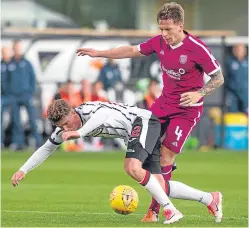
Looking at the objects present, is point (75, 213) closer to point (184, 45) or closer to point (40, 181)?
point (184, 45)

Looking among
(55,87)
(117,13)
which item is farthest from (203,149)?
(117,13)

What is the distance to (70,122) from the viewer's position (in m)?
12.9

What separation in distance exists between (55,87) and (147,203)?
45.1 ft

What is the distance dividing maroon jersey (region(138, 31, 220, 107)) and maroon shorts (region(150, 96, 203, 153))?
0.08 m

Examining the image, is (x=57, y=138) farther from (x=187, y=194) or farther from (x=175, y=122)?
(x=187, y=194)

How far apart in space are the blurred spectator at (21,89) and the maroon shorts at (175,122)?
14.7m

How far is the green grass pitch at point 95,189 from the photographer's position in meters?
13.7

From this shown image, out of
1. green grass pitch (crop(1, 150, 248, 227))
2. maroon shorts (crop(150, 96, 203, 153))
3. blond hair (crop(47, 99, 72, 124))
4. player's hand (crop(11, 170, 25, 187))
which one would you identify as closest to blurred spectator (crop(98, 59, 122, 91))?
green grass pitch (crop(1, 150, 248, 227))

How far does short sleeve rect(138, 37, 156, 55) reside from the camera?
14117 millimetres

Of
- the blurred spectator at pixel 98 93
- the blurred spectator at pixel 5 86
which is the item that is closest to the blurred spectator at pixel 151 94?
the blurred spectator at pixel 98 93

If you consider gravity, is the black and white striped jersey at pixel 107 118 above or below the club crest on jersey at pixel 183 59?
below

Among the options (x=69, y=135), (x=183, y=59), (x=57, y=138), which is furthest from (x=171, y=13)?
(x=69, y=135)

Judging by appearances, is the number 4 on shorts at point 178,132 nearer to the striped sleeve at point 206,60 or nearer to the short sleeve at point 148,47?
the striped sleeve at point 206,60

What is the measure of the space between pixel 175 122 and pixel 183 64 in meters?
0.72
